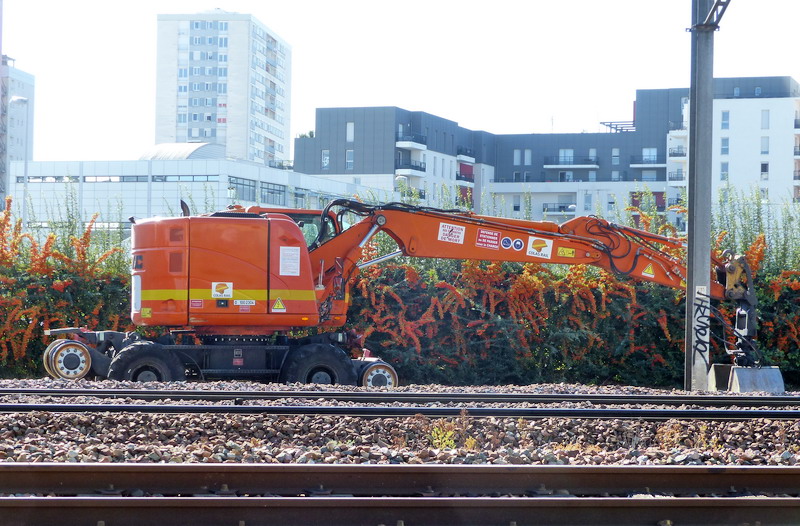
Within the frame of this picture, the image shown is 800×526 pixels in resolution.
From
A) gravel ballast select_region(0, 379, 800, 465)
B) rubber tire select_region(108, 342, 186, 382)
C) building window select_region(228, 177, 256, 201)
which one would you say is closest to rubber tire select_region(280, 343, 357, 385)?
rubber tire select_region(108, 342, 186, 382)

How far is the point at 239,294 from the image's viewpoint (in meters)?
13.0

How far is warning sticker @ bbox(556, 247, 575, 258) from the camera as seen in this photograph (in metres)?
14.0

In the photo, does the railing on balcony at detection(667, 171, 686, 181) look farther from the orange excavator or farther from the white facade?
the orange excavator

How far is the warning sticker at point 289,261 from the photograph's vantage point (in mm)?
13086

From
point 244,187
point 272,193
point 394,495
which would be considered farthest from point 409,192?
point 272,193

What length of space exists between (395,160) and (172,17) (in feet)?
183

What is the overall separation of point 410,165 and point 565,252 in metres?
65.9

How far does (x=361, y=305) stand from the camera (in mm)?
17250

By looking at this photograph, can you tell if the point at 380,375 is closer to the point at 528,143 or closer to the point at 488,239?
the point at 488,239

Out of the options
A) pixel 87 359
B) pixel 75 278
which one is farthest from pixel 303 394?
pixel 75 278

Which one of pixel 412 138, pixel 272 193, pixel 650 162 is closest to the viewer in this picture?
pixel 272 193

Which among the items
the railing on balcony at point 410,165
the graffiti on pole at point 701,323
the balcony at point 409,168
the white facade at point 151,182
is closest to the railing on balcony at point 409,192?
the graffiti on pole at point 701,323

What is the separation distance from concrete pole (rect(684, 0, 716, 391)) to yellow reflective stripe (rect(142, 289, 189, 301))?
773 centimetres

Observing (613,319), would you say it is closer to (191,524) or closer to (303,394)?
(303,394)
